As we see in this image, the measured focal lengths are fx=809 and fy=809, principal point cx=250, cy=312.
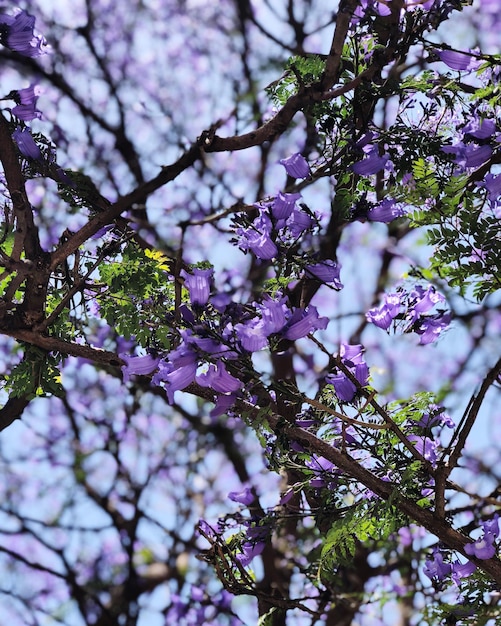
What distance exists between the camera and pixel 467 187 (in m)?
1.91

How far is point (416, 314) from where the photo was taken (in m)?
1.88

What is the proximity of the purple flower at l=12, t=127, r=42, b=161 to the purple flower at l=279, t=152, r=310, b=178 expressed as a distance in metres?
0.56

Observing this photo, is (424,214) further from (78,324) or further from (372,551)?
(372,551)

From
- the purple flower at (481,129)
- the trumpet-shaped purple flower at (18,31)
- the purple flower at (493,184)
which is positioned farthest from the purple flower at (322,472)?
the trumpet-shaped purple flower at (18,31)

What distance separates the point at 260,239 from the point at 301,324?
215 millimetres

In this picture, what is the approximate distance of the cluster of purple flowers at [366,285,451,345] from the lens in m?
1.87

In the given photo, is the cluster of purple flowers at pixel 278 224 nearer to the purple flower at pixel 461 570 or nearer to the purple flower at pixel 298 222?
the purple flower at pixel 298 222

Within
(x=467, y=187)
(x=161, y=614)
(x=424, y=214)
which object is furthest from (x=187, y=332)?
(x=161, y=614)

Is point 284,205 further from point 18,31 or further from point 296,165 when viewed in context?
point 18,31

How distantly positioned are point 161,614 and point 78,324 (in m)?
2.06

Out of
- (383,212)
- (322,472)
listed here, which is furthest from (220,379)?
(383,212)

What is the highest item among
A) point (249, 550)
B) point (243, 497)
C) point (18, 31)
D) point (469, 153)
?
point (18, 31)

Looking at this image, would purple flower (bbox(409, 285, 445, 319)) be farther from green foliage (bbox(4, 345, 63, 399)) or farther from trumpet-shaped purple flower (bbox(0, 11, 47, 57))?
trumpet-shaped purple flower (bbox(0, 11, 47, 57))

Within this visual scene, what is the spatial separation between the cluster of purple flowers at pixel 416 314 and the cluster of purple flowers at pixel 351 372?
86 mm
